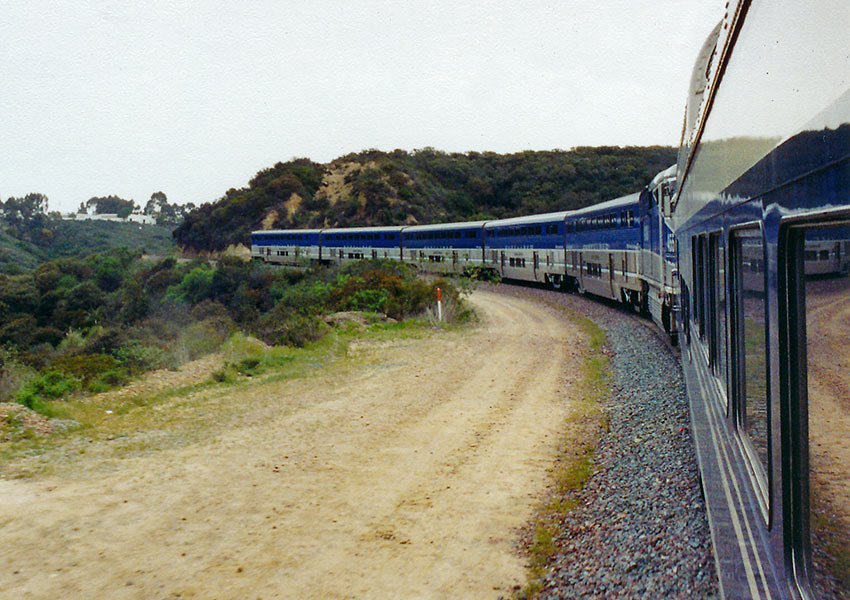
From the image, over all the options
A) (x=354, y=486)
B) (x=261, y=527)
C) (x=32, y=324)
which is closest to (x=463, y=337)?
(x=354, y=486)

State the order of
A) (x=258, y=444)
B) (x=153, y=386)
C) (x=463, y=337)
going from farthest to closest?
1. (x=463, y=337)
2. (x=153, y=386)
3. (x=258, y=444)

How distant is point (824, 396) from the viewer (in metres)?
1.88

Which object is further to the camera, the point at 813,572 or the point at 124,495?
the point at 124,495

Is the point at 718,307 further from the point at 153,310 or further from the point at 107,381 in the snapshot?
the point at 153,310

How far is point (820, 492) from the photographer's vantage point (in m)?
1.90

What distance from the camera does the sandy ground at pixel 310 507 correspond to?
543cm

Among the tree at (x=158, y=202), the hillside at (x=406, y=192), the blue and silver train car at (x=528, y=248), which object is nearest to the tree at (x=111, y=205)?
the tree at (x=158, y=202)

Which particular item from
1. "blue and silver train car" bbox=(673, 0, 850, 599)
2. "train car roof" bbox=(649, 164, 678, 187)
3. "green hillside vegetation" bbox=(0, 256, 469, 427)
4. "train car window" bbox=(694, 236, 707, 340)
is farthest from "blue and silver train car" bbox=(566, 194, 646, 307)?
"blue and silver train car" bbox=(673, 0, 850, 599)

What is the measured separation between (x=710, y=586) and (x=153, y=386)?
1009 cm

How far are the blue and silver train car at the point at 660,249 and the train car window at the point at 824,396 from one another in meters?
10.3

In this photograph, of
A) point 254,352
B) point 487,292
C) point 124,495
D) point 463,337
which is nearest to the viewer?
point 124,495

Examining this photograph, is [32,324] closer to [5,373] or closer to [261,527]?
[5,373]

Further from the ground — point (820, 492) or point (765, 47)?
point (765, 47)

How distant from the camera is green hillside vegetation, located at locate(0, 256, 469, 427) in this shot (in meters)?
14.5
